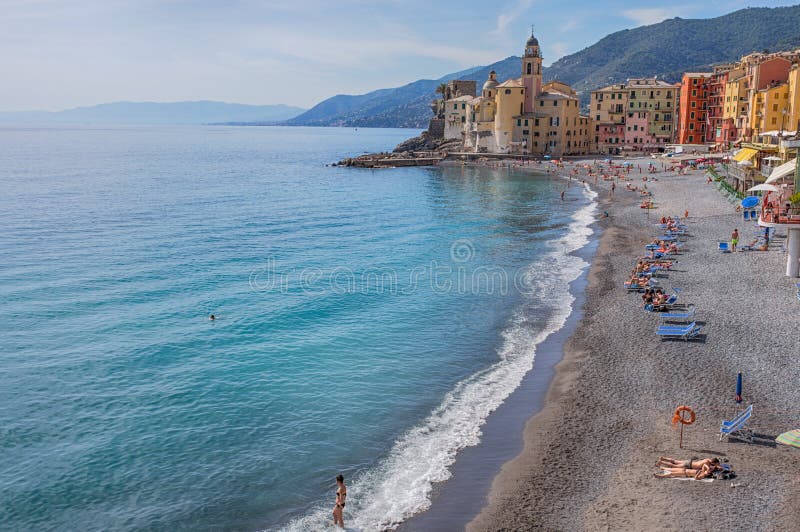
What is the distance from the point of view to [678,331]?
2675cm

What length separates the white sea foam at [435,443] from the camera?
53.5 feet

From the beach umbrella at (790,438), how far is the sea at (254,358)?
28.0ft

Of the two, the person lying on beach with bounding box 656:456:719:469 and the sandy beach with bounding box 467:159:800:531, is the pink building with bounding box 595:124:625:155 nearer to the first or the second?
the sandy beach with bounding box 467:159:800:531

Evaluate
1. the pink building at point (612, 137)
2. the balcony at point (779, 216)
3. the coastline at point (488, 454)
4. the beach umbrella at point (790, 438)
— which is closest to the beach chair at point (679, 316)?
the coastline at point (488, 454)

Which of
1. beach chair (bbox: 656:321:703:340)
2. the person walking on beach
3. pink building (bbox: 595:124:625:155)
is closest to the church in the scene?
pink building (bbox: 595:124:625:155)

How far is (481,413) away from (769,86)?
78.2 m

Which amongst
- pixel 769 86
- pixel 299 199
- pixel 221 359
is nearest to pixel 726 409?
pixel 221 359

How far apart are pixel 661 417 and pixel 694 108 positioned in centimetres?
10598

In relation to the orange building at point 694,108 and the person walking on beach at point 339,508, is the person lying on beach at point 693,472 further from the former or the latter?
the orange building at point 694,108

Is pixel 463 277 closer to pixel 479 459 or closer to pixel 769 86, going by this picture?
pixel 479 459

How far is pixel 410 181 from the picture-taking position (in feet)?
336

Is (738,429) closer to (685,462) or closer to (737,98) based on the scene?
(685,462)

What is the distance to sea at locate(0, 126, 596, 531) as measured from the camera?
57.3 ft

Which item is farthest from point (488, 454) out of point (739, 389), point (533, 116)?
point (533, 116)
